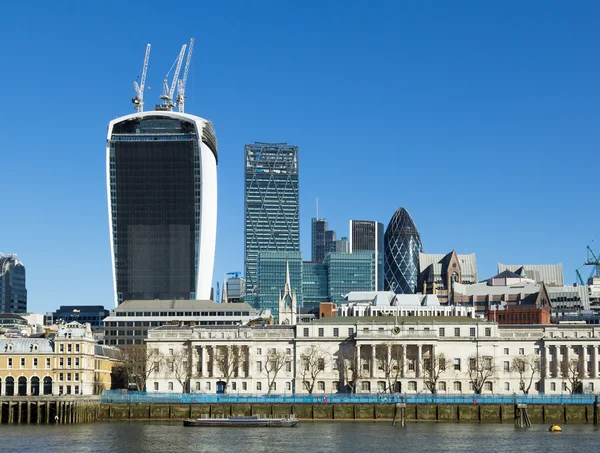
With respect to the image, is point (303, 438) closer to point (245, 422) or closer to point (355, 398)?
point (245, 422)

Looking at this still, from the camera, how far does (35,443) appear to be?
488ft

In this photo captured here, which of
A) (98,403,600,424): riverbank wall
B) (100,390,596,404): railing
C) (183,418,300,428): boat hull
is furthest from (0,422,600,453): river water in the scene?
(100,390,596,404): railing

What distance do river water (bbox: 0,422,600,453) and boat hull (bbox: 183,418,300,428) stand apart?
101 inches

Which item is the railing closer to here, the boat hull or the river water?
the river water

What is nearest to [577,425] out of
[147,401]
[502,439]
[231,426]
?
[502,439]

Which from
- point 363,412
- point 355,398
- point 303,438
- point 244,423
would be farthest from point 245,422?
point 355,398

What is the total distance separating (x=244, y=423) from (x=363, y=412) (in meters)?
21.4

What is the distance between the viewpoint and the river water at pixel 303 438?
14262cm

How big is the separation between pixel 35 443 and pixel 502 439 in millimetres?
58834

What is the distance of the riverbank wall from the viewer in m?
184

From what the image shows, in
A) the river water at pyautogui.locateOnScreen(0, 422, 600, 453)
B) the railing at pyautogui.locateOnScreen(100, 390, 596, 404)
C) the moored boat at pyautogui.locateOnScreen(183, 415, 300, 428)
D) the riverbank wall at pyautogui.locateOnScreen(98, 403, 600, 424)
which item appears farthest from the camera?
the railing at pyautogui.locateOnScreen(100, 390, 596, 404)

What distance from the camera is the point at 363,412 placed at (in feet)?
613

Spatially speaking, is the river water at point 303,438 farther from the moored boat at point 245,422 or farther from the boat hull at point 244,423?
the boat hull at point 244,423

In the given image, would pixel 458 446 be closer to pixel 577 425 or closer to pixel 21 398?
pixel 577 425
